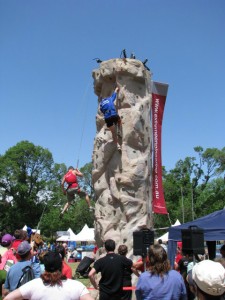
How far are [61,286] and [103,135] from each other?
8865mm

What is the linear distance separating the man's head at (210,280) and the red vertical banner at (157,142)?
938 cm

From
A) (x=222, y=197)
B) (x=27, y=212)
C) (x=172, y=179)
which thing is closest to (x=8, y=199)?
(x=27, y=212)

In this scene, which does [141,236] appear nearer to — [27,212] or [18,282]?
[18,282]

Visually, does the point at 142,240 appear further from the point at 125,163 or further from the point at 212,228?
the point at 125,163

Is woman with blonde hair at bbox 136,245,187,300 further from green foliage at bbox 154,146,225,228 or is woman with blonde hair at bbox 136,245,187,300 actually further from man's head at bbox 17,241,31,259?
green foliage at bbox 154,146,225,228

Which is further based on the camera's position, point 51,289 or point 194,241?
point 194,241

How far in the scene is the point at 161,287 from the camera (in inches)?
162

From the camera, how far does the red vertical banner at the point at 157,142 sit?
40.8 ft

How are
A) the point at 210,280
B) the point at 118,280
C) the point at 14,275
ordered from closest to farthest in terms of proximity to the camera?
the point at 210,280
the point at 14,275
the point at 118,280

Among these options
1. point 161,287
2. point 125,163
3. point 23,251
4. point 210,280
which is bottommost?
point 161,287

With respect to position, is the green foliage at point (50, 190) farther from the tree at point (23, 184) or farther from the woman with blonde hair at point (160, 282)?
the woman with blonde hair at point (160, 282)

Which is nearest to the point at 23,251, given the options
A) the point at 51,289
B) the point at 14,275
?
the point at 14,275

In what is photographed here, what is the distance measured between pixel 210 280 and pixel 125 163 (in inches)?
343

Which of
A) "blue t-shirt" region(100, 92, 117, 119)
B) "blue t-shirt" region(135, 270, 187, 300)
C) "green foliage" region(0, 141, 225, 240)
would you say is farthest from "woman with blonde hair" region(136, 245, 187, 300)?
"green foliage" region(0, 141, 225, 240)
